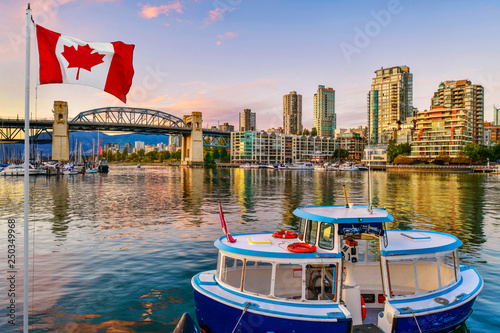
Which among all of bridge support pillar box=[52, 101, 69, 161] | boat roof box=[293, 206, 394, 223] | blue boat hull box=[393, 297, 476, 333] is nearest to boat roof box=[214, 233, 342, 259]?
boat roof box=[293, 206, 394, 223]

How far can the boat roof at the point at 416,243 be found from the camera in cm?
960

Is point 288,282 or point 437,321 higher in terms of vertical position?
point 288,282

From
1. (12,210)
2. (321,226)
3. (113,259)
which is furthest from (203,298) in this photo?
(12,210)

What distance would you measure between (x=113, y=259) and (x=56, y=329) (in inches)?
283

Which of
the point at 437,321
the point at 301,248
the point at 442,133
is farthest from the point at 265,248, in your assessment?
the point at 442,133

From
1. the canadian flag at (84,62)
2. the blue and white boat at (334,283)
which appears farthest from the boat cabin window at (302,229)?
the canadian flag at (84,62)

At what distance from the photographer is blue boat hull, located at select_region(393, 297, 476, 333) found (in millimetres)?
8656

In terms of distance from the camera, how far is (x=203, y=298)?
9.40 meters

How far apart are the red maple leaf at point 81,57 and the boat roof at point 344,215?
713 cm

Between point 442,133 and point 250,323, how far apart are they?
161m

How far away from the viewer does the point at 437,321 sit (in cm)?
909

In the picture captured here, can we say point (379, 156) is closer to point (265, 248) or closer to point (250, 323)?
point (265, 248)

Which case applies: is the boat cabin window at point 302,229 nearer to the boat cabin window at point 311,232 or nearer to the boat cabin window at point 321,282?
the boat cabin window at point 311,232

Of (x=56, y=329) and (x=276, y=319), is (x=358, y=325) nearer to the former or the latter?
(x=276, y=319)
